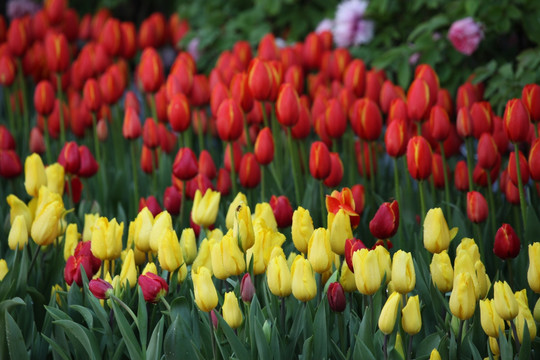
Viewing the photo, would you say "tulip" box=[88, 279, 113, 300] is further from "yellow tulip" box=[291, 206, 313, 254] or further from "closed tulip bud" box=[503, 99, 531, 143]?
"closed tulip bud" box=[503, 99, 531, 143]

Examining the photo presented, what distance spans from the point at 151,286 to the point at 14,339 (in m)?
0.37

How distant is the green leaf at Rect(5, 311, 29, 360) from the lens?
72.3 inches

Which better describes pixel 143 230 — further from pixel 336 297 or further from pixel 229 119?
pixel 229 119

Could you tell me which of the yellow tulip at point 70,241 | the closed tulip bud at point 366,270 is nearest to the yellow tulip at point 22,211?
the yellow tulip at point 70,241

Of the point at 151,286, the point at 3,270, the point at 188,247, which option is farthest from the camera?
the point at 3,270

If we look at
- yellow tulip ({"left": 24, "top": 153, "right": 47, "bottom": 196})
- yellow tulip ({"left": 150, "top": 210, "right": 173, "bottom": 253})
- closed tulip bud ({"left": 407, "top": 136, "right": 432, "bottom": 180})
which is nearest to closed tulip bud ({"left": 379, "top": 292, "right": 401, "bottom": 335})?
yellow tulip ({"left": 150, "top": 210, "right": 173, "bottom": 253})

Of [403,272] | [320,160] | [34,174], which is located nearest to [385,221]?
[403,272]

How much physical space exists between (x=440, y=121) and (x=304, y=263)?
1.08 metres

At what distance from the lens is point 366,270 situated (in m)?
1.63

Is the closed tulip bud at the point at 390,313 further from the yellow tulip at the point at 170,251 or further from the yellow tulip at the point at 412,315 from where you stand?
the yellow tulip at the point at 170,251

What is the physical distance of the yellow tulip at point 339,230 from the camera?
182 cm

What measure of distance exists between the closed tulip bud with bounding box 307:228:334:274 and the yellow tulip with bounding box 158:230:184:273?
335 mm

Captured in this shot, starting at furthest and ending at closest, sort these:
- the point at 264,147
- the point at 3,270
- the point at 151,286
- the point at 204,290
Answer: the point at 264,147 → the point at 3,270 → the point at 151,286 → the point at 204,290

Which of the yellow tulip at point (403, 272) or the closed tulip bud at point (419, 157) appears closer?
the yellow tulip at point (403, 272)
